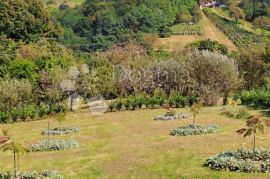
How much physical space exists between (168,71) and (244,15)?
3856 inches

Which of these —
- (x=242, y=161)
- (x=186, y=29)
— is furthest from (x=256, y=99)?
(x=186, y=29)

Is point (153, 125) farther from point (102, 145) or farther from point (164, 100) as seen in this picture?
point (164, 100)

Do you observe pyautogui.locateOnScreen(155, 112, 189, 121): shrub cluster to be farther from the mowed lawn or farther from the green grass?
the green grass

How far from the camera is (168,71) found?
5059 cm

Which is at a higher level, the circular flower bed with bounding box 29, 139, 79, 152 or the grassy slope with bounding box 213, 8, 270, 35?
the grassy slope with bounding box 213, 8, 270, 35

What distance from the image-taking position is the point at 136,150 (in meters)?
27.0

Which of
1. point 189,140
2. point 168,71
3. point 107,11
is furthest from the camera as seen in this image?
point 107,11

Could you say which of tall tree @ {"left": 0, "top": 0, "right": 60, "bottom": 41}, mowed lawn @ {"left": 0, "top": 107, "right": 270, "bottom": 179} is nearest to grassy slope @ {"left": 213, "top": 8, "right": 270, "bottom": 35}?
tall tree @ {"left": 0, "top": 0, "right": 60, "bottom": 41}

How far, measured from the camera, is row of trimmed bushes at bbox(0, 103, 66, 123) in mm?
44562

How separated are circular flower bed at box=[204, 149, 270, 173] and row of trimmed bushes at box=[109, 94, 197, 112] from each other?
22864 mm

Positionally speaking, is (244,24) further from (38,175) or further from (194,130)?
(38,175)

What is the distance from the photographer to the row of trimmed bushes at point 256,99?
40750 millimetres

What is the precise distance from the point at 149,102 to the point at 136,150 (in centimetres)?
1926

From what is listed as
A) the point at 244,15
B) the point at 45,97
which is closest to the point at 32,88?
the point at 45,97
